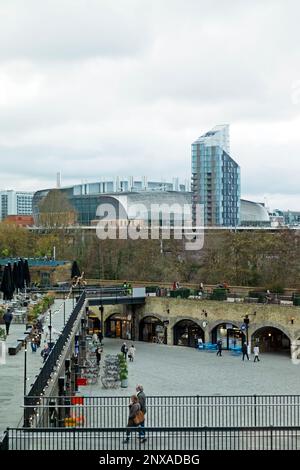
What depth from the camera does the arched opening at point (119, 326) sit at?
53969mm

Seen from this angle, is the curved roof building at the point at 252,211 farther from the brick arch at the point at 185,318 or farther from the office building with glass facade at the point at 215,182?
the brick arch at the point at 185,318

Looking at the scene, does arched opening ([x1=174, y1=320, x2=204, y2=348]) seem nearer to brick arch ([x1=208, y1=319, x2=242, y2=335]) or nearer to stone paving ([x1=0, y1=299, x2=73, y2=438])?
brick arch ([x1=208, y1=319, x2=242, y2=335])

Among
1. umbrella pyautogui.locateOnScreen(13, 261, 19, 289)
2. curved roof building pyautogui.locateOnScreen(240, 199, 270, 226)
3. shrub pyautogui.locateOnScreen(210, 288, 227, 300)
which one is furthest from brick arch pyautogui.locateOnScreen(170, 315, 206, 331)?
curved roof building pyautogui.locateOnScreen(240, 199, 270, 226)

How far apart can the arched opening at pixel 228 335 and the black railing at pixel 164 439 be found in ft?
Result: 100

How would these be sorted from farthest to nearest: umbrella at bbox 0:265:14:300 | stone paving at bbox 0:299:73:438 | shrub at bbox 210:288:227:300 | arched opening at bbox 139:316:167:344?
arched opening at bbox 139:316:167:344 → shrub at bbox 210:288:227:300 → umbrella at bbox 0:265:14:300 → stone paving at bbox 0:299:73:438

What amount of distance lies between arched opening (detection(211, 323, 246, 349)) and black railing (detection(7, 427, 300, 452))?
3062 centimetres

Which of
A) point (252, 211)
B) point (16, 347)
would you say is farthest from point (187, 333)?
point (252, 211)

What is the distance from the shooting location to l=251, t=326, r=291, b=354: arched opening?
153 ft

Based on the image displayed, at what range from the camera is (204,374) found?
36375mm

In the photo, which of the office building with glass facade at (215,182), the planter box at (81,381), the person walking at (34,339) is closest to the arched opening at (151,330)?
the planter box at (81,381)

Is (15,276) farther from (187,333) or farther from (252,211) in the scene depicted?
(252,211)

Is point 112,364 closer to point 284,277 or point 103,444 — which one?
point 103,444

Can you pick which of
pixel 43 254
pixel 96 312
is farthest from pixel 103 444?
pixel 43 254

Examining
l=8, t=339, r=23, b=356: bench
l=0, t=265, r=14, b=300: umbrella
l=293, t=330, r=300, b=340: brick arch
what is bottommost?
l=293, t=330, r=300, b=340: brick arch
